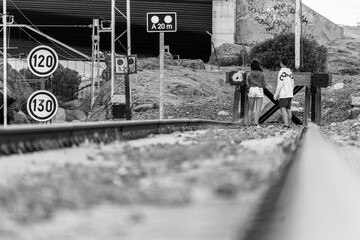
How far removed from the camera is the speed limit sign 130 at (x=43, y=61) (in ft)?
50.3

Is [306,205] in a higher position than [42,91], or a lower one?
lower

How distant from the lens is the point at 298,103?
2697 cm

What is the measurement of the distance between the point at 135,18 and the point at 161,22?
4220cm

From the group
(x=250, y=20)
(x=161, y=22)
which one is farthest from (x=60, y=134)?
(x=250, y=20)

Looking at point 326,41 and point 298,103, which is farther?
point 326,41

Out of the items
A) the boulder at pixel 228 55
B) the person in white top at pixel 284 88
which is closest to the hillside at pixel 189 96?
the person in white top at pixel 284 88

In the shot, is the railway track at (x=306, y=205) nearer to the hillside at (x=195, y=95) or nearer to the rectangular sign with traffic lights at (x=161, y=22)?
the rectangular sign with traffic lights at (x=161, y=22)

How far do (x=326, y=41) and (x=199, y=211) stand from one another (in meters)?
56.8

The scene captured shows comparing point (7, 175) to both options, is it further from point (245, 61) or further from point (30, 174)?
point (245, 61)

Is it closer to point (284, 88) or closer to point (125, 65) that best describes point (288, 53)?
point (125, 65)

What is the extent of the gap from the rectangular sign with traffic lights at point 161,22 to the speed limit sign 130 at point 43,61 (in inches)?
115

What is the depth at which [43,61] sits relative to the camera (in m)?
15.4

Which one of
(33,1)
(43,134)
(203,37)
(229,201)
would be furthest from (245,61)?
(229,201)

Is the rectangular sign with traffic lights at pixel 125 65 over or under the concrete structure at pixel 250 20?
under
